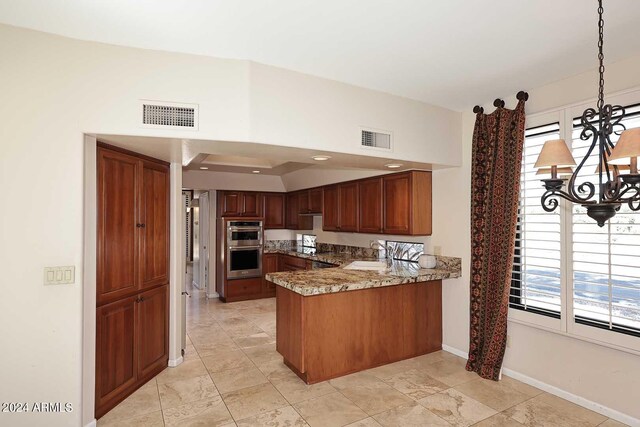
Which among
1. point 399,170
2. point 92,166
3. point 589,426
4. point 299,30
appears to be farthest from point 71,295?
point 589,426

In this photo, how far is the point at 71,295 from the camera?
2.37 meters

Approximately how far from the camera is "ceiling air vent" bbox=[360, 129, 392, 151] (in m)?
3.26

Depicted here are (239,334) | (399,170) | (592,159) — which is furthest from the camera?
(239,334)

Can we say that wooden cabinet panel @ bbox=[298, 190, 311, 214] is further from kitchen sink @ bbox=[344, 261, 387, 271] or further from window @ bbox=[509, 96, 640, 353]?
window @ bbox=[509, 96, 640, 353]

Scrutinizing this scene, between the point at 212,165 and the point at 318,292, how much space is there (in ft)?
11.2

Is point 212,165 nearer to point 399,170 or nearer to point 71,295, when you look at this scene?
point 399,170

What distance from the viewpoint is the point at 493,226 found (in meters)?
3.47

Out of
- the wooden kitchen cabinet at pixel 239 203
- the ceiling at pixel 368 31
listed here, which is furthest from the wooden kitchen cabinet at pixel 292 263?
the ceiling at pixel 368 31

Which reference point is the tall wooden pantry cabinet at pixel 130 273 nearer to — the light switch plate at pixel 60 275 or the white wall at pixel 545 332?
the light switch plate at pixel 60 275

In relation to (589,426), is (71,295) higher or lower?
higher

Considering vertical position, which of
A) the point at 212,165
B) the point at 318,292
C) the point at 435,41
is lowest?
the point at 318,292

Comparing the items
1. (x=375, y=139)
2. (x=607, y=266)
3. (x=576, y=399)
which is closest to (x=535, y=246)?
(x=607, y=266)

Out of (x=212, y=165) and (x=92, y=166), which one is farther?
(x=212, y=165)

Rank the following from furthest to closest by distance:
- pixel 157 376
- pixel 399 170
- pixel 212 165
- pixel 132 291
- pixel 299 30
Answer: pixel 212 165
pixel 399 170
pixel 157 376
pixel 132 291
pixel 299 30
